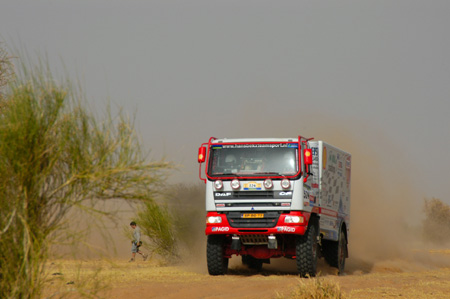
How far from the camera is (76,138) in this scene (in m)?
8.11

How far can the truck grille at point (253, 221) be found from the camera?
52.4 feet

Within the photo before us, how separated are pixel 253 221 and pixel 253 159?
1429 mm

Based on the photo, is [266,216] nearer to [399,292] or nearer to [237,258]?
[399,292]

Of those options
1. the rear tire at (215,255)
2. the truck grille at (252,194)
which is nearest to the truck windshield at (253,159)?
the truck grille at (252,194)

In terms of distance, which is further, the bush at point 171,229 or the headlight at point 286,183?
the bush at point 171,229

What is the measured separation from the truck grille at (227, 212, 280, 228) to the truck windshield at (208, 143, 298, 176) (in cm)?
94

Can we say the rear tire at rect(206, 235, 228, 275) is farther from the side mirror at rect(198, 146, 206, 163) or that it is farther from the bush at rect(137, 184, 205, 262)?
the bush at rect(137, 184, 205, 262)

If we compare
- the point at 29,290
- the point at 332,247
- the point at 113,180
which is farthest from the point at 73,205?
the point at 332,247

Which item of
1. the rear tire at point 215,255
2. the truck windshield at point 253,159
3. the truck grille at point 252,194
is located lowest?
the rear tire at point 215,255

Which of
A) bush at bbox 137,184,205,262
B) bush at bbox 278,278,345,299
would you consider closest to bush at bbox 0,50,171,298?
bush at bbox 278,278,345,299

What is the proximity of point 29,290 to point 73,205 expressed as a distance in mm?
1046

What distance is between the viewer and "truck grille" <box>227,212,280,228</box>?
1596cm

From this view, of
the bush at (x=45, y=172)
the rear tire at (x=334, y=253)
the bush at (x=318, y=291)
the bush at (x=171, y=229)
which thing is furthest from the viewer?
the bush at (x=171, y=229)

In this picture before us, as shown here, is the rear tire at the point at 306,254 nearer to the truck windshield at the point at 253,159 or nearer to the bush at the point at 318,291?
the truck windshield at the point at 253,159
